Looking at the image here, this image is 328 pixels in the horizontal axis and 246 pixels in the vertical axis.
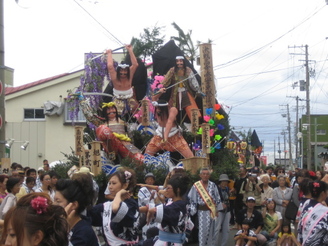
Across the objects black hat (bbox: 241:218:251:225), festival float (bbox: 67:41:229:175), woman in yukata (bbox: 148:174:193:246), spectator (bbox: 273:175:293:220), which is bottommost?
black hat (bbox: 241:218:251:225)

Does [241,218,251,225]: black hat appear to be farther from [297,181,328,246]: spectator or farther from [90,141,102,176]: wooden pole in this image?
[90,141,102,176]: wooden pole

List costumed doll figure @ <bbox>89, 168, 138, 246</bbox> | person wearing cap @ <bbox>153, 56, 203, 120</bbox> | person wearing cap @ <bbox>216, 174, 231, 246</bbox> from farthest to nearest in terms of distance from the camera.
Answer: person wearing cap @ <bbox>153, 56, 203, 120</bbox> → person wearing cap @ <bbox>216, 174, 231, 246</bbox> → costumed doll figure @ <bbox>89, 168, 138, 246</bbox>

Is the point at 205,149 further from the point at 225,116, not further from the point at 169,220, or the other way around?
the point at 169,220

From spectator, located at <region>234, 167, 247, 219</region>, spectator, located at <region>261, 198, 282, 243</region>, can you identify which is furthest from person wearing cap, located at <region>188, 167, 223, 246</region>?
spectator, located at <region>234, 167, 247, 219</region>

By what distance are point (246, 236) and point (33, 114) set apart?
24.1m

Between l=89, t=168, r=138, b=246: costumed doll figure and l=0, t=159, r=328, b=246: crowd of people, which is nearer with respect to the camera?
l=0, t=159, r=328, b=246: crowd of people

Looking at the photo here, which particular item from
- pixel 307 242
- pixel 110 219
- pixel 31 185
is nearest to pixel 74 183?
pixel 110 219

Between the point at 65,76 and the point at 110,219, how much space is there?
88.5ft

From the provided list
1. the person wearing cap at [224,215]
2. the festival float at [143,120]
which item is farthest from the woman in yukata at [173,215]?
the festival float at [143,120]

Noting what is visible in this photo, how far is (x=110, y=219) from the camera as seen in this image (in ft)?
19.3

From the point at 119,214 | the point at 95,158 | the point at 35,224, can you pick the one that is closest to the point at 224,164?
the point at 95,158

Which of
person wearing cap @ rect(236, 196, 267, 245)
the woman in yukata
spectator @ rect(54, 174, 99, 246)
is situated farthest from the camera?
person wearing cap @ rect(236, 196, 267, 245)

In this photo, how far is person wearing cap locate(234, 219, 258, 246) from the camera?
10.7 meters

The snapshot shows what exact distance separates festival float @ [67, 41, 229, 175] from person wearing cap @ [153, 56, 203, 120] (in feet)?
0.99
